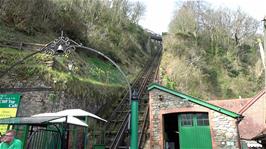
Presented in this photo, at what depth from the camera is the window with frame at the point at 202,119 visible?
11852mm

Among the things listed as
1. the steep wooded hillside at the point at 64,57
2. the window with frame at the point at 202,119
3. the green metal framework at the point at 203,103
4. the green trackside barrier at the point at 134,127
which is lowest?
the green trackside barrier at the point at 134,127

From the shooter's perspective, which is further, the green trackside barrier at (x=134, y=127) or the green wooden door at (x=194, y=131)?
the green wooden door at (x=194, y=131)

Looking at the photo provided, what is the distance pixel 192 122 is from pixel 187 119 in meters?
0.30

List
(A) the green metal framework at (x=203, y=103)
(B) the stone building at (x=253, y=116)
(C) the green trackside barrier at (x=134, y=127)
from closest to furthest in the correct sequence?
(C) the green trackside barrier at (x=134, y=127) < (A) the green metal framework at (x=203, y=103) < (B) the stone building at (x=253, y=116)

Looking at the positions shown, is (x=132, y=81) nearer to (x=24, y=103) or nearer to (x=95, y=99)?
(x=95, y=99)

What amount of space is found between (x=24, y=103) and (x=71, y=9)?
10.1m

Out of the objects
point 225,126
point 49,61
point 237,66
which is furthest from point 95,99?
point 237,66

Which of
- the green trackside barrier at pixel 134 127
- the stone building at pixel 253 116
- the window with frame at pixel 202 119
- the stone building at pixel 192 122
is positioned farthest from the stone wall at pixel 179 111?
the stone building at pixel 253 116

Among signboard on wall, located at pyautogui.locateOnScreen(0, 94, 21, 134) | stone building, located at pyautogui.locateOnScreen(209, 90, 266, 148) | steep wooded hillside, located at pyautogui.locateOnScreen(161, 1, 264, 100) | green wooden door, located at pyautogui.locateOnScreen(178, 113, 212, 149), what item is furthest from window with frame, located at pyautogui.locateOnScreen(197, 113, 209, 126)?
signboard on wall, located at pyautogui.locateOnScreen(0, 94, 21, 134)

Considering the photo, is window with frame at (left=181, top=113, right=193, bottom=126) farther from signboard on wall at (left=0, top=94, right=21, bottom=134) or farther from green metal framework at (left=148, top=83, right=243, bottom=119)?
signboard on wall at (left=0, top=94, right=21, bottom=134)

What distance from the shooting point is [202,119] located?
11992 mm

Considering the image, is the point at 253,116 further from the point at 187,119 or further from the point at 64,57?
the point at 64,57

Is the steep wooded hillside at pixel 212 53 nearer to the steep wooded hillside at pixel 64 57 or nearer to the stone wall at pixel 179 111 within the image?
the steep wooded hillside at pixel 64 57

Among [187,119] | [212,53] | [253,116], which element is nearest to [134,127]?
[187,119]
